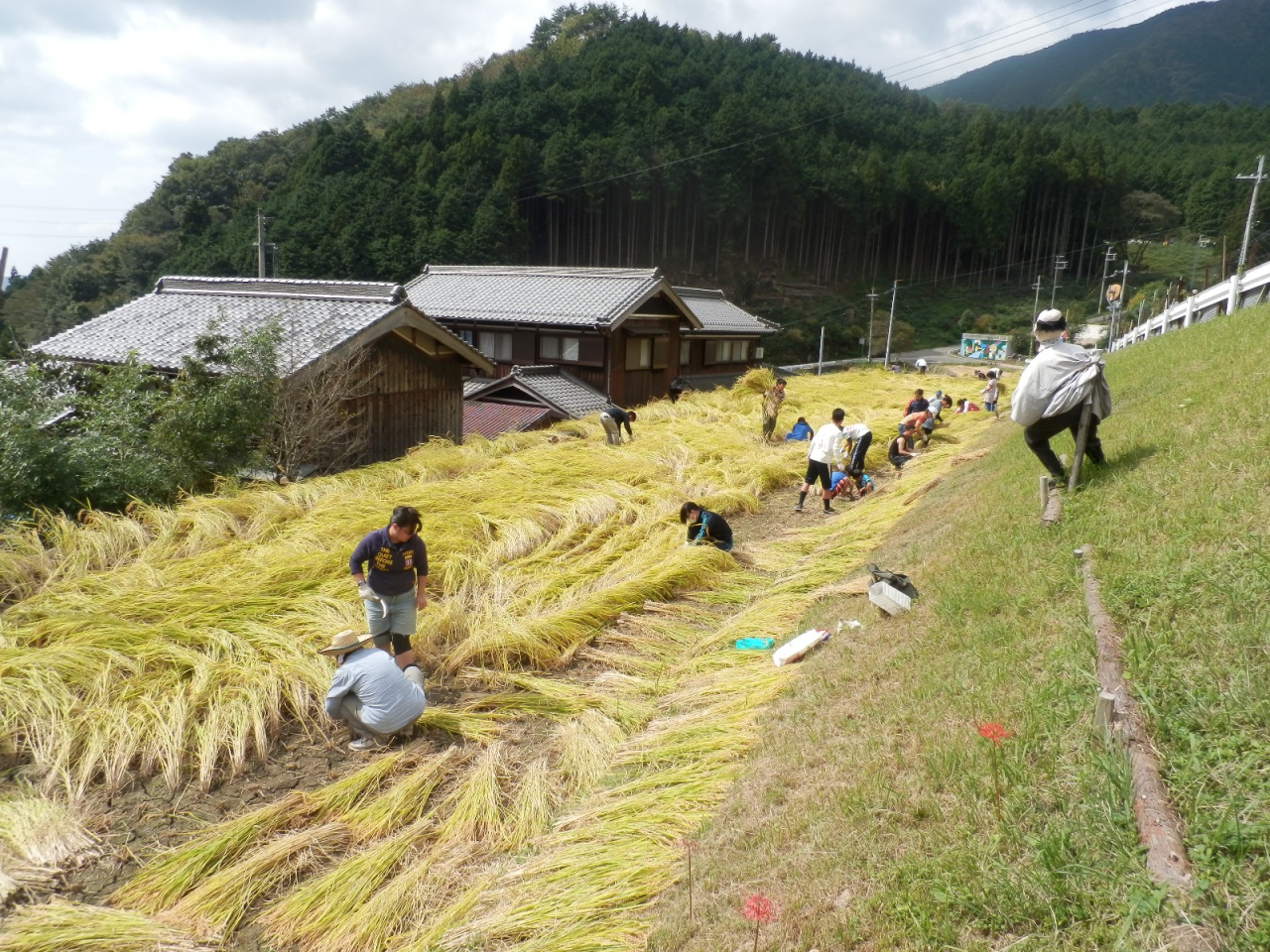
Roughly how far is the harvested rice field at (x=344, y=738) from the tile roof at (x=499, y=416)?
868 centimetres

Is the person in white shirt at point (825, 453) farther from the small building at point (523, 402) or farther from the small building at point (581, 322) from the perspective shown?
the small building at point (581, 322)

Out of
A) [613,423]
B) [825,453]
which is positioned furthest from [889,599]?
[613,423]

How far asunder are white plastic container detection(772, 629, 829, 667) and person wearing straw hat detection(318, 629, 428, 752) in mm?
2276

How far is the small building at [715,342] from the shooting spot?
2505 centimetres

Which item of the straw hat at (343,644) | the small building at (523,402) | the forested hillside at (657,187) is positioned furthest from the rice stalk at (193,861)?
the forested hillside at (657,187)

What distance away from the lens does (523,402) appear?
18.9m

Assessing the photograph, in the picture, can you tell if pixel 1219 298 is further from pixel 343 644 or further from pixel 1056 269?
pixel 1056 269

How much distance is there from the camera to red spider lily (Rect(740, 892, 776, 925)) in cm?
235

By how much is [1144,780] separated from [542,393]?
56.2 feet

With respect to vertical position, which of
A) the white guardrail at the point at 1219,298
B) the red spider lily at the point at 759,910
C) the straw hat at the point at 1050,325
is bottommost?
the red spider lily at the point at 759,910

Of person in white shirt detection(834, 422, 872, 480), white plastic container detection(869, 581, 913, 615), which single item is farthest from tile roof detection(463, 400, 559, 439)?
white plastic container detection(869, 581, 913, 615)

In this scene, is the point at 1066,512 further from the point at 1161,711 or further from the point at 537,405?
the point at 537,405

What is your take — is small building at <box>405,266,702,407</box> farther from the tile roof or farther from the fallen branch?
the fallen branch

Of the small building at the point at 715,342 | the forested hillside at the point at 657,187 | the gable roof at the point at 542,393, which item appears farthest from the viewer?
the forested hillside at the point at 657,187
